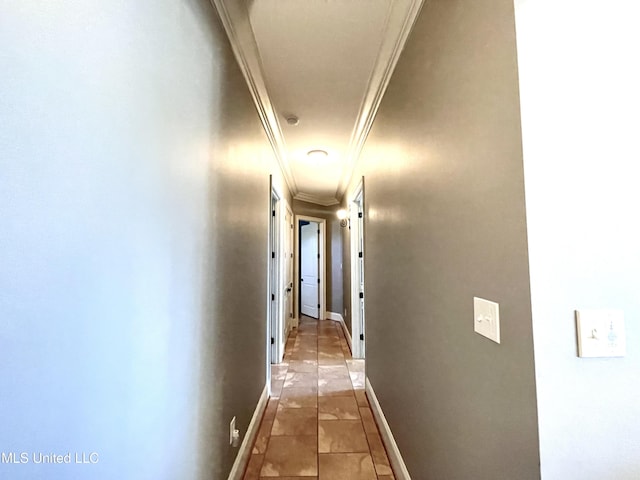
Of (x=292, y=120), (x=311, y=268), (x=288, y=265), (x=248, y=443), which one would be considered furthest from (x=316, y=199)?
(x=248, y=443)

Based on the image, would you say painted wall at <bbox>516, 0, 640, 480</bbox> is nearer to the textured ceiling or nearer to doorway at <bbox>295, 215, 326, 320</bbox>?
the textured ceiling

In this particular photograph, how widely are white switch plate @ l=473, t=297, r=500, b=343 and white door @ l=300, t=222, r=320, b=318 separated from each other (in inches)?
190

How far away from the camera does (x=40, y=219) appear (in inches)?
20.7

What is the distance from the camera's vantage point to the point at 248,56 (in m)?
1.76

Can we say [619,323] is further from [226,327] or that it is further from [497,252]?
[226,327]

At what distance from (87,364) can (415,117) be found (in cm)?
160

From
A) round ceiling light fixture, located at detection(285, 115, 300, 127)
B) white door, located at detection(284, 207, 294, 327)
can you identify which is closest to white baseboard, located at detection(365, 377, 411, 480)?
white door, located at detection(284, 207, 294, 327)

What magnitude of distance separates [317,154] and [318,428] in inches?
110

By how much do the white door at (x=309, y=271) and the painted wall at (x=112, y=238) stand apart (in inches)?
175

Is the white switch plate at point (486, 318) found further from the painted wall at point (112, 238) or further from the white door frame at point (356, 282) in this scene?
the white door frame at point (356, 282)

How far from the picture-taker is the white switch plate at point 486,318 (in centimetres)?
85

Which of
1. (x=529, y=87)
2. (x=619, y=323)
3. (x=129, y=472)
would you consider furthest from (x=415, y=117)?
(x=129, y=472)

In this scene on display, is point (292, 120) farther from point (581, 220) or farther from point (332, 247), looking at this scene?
point (332, 247)

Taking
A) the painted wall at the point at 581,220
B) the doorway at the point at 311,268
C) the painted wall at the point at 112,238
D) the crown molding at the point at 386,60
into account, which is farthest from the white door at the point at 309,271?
the painted wall at the point at 581,220
